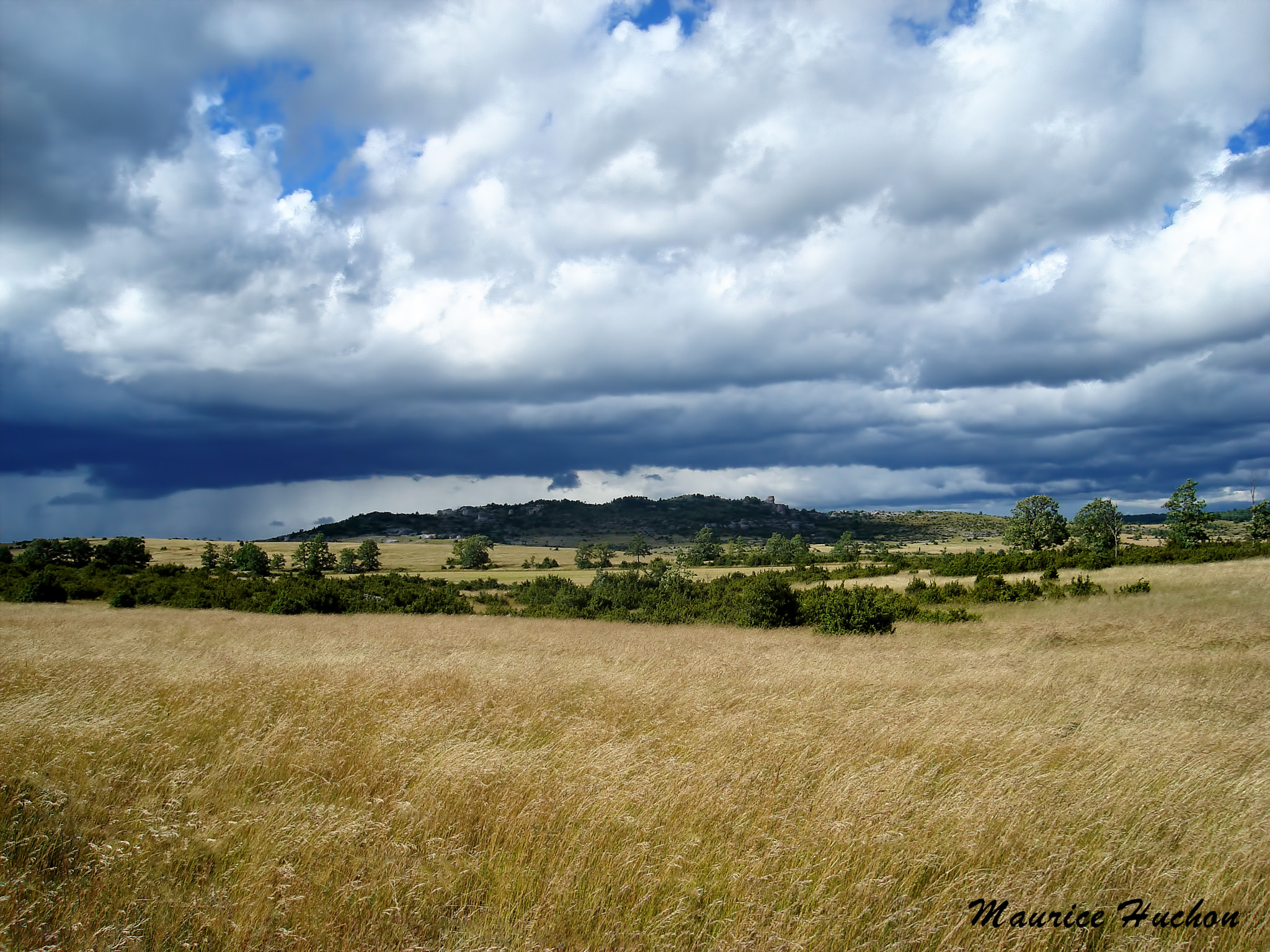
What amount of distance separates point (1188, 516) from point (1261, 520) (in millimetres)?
20166

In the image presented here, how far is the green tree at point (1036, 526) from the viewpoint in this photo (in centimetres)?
8394

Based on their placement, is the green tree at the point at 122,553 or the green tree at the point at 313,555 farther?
the green tree at the point at 313,555

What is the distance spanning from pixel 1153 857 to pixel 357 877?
6203mm

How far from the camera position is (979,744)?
731 cm

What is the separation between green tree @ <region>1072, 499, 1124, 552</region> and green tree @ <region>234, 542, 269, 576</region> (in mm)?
90600

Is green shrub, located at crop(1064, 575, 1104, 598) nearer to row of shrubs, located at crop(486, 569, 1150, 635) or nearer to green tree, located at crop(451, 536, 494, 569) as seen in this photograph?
row of shrubs, located at crop(486, 569, 1150, 635)

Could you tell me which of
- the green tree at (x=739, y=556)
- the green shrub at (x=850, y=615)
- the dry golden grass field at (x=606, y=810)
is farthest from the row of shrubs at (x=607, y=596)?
the green tree at (x=739, y=556)

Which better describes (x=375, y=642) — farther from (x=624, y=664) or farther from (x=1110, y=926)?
(x=1110, y=926)

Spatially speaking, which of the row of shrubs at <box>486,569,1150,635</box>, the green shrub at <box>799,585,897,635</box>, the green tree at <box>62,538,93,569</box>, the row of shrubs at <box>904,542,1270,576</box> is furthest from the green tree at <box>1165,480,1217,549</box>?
the green tree at <box>62,538,93,569</box>

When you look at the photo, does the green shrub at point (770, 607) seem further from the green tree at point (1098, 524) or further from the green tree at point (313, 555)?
the green tree at point (1098, 524)

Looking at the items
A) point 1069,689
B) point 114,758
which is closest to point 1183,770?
point 1069,689

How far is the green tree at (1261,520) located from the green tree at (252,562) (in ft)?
371

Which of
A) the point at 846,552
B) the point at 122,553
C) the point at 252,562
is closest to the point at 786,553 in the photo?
the point at 846,552

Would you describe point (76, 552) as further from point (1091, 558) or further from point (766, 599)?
point (1091, 558)
